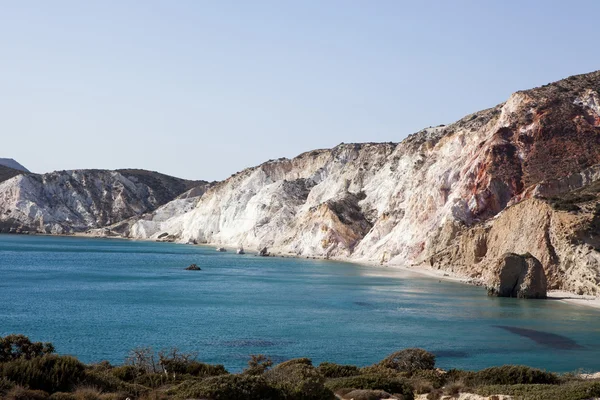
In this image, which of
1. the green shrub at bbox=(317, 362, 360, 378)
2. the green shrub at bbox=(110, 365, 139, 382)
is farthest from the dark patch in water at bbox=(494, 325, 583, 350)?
the green shrub at bbox=(110, 365, 139, 382)

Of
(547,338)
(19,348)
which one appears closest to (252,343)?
(19,348)

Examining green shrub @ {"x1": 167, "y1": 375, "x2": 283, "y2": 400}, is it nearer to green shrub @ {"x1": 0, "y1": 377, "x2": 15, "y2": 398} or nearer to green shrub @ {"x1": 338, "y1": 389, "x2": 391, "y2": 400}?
green shrub @ {"x1": 338, "y1": 389, "x2": 391, "y2": 400}

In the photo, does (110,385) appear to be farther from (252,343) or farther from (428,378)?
(252,343)

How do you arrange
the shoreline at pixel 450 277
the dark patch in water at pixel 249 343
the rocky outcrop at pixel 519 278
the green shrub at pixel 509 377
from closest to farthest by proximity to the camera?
the green shrub at pixel 509 377
the dark patch in water at pixel 249 343
the shoreline at pixel 450 277
the rocky outcrop at pixel 519 278

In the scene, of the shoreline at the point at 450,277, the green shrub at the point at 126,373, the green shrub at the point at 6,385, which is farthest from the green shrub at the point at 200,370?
the shoreline at the point at 450,277

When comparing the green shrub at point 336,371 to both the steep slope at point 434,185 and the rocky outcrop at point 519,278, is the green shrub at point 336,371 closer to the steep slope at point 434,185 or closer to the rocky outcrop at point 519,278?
the rocky outcrop at point 519,278

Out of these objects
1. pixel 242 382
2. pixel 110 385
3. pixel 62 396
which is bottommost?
pixel 110 385

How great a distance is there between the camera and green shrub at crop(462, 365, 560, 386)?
21969mm

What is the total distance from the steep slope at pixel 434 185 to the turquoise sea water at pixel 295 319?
39.9ft

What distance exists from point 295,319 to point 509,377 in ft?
80.8

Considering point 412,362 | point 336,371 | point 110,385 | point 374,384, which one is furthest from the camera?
point 412,362

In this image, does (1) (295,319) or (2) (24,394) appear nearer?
(2) (24,394)

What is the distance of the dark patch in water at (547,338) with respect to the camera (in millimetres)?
37406

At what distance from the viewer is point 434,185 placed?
322ft
